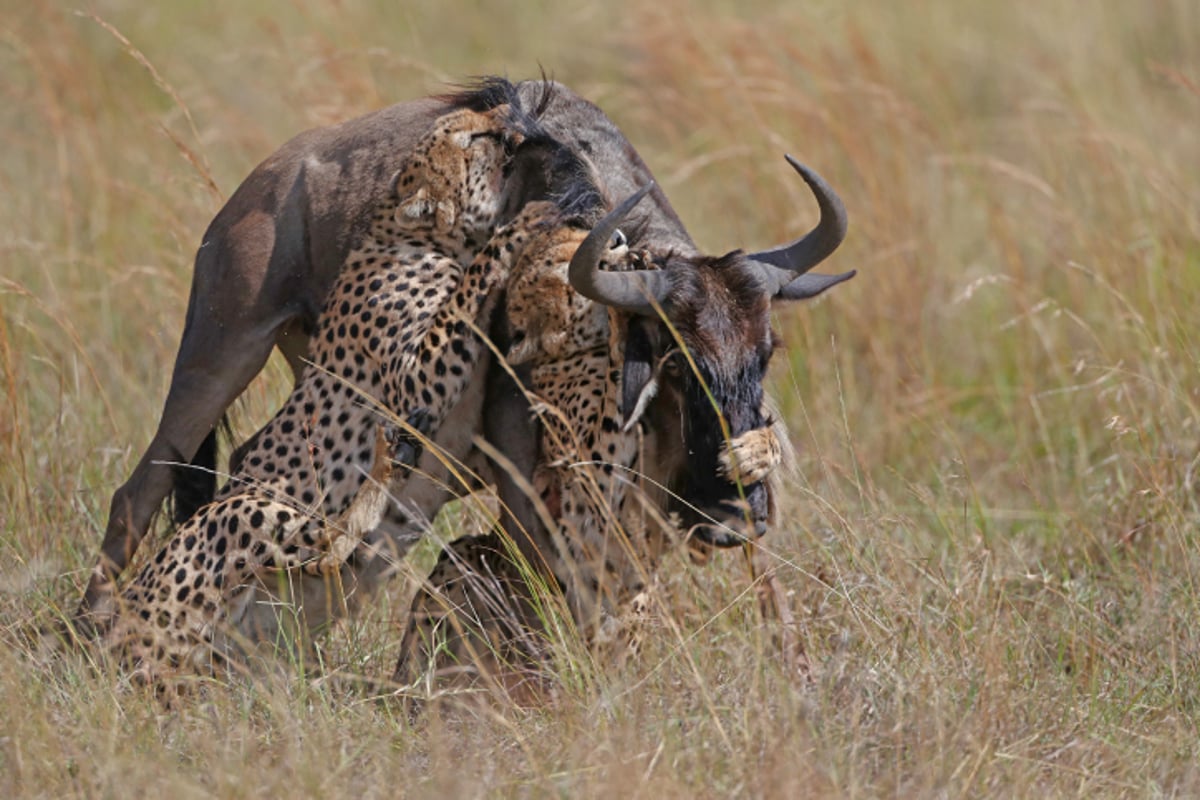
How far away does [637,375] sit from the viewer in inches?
167

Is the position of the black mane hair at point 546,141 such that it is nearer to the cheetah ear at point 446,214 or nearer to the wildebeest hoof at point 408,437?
the cheetah ear at point 446,214

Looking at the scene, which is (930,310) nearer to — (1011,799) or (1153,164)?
(1153,164)

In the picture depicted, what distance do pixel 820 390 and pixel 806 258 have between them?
206cm

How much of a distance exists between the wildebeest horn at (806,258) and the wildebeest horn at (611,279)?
335 mm

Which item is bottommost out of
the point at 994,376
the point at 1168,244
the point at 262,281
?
the point at 994,376

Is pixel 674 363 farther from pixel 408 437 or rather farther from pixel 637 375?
pixel 408 437

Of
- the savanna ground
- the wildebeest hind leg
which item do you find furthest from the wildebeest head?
the wildebeest hind leg

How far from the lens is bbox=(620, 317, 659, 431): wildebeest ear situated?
13.8ft

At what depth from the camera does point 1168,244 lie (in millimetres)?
6746

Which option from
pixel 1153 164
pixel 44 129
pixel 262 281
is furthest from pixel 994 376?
pixel 44 129

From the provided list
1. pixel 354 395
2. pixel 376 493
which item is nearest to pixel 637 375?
pixel 376 493

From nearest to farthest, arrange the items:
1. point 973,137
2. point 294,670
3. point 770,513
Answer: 1. point 294,670
2. point 770,513
3. point 973,137

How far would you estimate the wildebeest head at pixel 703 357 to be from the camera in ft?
13.8

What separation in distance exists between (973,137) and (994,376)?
2.64 metres
